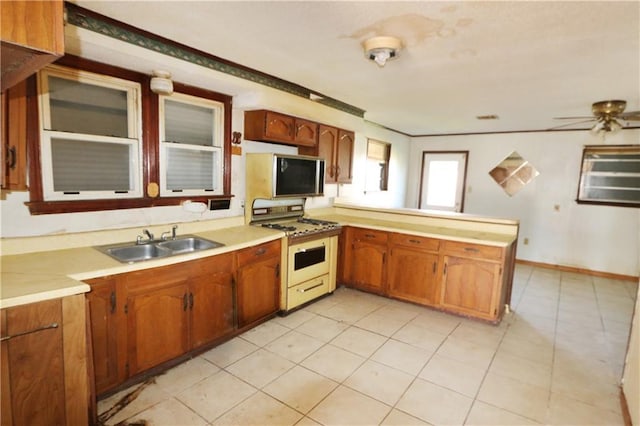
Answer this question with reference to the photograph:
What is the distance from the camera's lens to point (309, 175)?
3.65 meters

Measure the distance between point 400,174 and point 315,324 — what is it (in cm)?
415

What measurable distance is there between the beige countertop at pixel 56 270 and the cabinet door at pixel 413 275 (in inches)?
75.4

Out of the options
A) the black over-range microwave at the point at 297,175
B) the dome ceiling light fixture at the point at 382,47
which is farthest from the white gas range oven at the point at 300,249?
the dome ceiling light fixture at the point at 382,47

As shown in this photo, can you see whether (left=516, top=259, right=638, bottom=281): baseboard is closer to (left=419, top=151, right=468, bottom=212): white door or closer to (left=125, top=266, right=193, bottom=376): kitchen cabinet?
(left=419, top=151, right=468, bottom=212): white door

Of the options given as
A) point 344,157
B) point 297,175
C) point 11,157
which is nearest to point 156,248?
point 11,157

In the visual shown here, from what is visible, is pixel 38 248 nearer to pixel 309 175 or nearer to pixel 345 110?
pixel 309 175

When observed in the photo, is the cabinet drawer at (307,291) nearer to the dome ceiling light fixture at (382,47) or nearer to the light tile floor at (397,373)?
the light tile floor at (397,373)

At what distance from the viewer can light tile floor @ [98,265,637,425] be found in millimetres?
2010

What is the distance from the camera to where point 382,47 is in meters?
2.20

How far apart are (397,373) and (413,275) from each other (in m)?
1.40

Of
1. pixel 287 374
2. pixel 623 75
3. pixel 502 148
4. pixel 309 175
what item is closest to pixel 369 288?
pixel 309 175

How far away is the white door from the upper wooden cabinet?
248 inches

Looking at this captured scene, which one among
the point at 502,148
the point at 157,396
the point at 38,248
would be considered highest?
the point at 502,148

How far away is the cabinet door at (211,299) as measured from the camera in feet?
7.98
